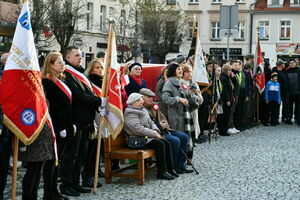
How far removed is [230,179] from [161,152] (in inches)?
47.9

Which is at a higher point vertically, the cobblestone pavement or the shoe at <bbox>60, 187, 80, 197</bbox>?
the shoe at <bbox>60, 187, 80, 197</bbox>

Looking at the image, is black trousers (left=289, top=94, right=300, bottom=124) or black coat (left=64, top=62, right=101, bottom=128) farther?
black trousers (left=289, top=94, right=300, bottom=124)

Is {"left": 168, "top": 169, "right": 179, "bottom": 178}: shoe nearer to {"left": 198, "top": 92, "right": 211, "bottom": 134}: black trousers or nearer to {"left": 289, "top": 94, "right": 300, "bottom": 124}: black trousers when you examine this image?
{"left": 198, "top": 92, "right": 211, "bottom": 134}: black trousers

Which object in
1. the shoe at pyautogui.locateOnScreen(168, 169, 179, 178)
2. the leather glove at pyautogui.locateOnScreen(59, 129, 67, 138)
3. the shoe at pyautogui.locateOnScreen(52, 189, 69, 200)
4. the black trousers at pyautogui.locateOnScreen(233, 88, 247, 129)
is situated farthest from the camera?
the black trousers at pyautogui.locateOnScreen(233, 88, 247, 129)

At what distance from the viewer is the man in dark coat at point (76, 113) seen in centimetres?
772

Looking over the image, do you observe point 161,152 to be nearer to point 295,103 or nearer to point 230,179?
point 230,179

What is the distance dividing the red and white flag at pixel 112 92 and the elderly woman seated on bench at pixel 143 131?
563mm

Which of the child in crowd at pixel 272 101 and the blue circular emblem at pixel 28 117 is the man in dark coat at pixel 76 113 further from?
the child in crowd at pixel 272 101

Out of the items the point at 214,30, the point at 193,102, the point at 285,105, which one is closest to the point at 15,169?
the point at 193,102

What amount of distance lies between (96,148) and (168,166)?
51.0 inches

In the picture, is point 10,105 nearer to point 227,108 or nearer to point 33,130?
point 33,130

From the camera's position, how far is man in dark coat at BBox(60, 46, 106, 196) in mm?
7723

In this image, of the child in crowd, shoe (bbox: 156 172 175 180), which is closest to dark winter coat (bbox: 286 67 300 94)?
the child in crowd

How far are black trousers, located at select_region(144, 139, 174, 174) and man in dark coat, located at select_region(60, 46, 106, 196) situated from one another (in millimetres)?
1348
